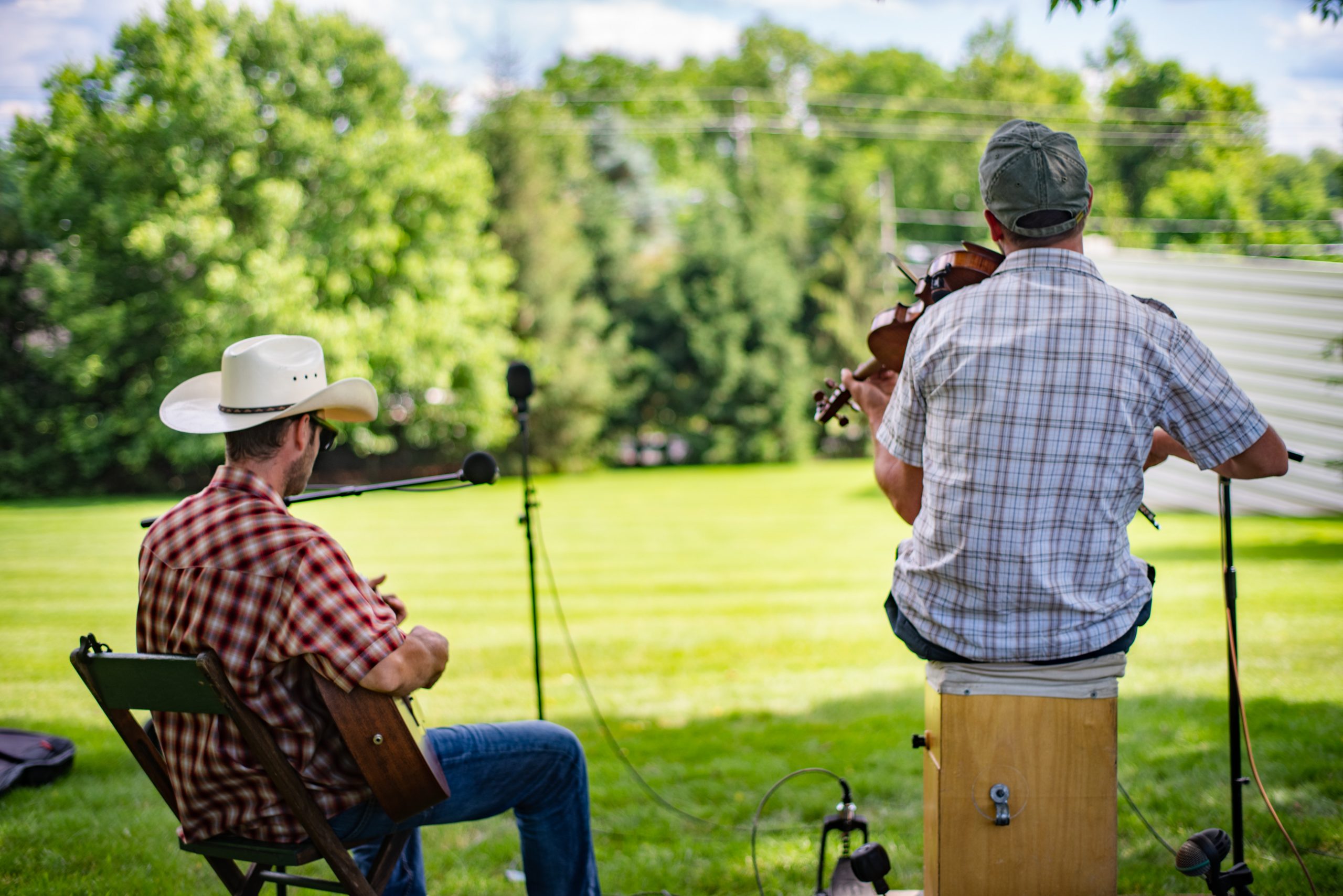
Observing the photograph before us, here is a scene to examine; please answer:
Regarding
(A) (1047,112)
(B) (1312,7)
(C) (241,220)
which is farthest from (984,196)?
(A) (1047,112)

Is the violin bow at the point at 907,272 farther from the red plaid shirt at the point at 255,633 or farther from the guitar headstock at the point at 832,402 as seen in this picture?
the red plaid shirt at the point at 255,633

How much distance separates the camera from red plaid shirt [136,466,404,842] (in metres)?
2.26

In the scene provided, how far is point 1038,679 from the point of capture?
2334 mm

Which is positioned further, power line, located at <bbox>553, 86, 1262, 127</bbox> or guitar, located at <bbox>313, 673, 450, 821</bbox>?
power line, located at <bbox>553, 86, 1262, 127</bbox>

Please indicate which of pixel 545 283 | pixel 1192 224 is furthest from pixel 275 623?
pixel 1192 224

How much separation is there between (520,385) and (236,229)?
22494mm

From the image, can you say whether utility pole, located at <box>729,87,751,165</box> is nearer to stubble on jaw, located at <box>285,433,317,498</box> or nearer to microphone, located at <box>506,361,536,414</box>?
microphone, located at <box>506,361,536,414</box>

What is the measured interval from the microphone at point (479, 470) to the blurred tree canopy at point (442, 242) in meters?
12.7

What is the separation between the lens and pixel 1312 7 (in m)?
4.17

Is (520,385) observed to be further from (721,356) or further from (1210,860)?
(721,356)

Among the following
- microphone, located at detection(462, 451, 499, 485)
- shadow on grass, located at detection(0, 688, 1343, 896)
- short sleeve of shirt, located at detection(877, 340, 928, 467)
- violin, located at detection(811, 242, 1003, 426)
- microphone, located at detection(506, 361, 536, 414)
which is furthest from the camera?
microphone, located at detection(506, 361, 536, 414)

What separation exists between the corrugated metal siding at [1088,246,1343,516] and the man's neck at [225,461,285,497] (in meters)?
12.8

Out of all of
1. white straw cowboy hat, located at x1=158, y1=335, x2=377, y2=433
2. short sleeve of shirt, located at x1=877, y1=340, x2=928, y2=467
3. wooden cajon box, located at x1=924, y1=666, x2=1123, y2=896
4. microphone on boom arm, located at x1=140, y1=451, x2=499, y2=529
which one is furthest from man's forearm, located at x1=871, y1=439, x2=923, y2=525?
white straw cowboy hat, located at x1=158, y1=335, x2=377, y2=433

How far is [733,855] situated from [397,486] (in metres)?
1.99
